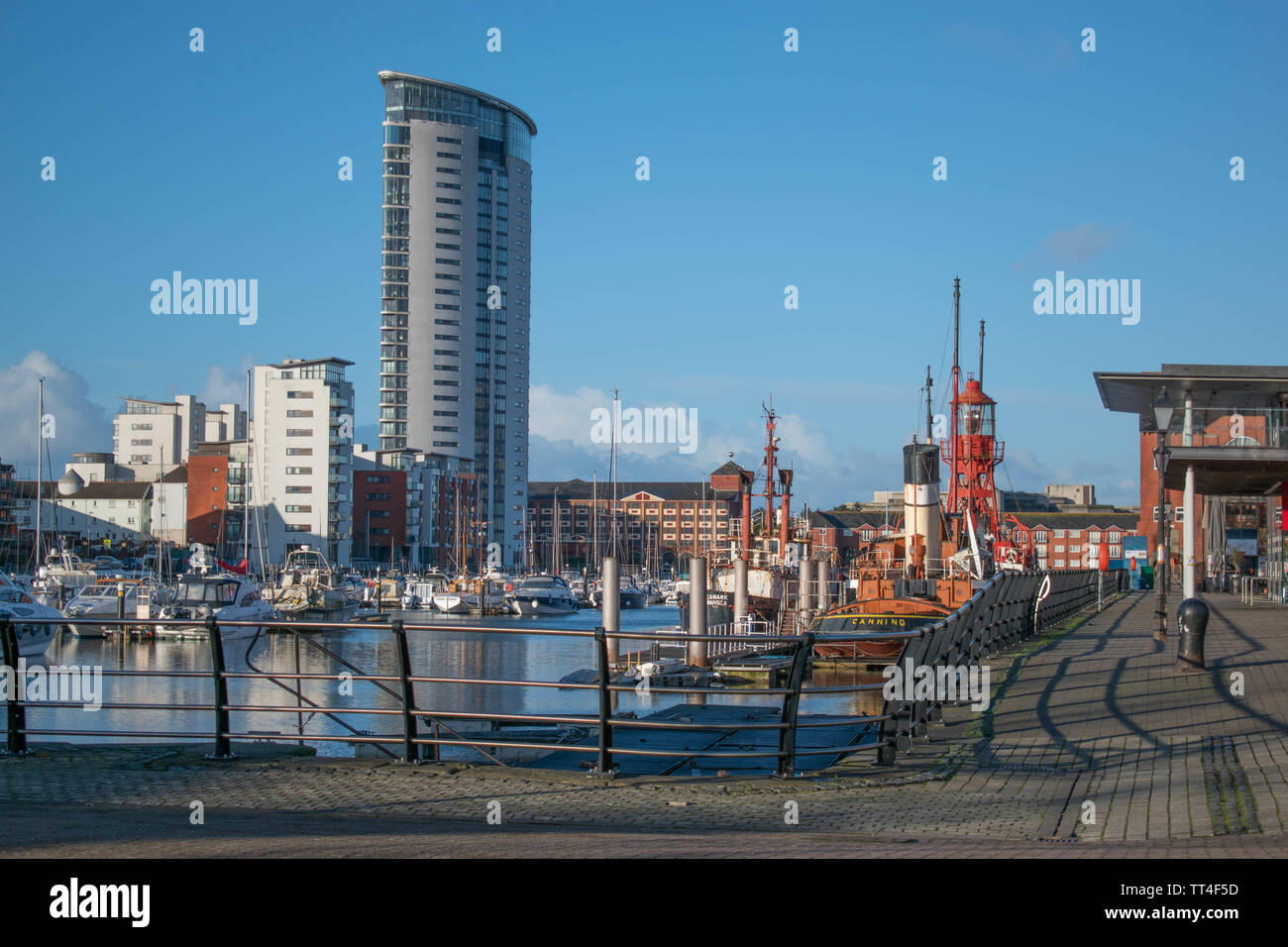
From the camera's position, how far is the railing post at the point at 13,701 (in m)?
10.9

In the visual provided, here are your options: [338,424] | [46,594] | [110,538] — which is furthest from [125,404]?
[46,594]

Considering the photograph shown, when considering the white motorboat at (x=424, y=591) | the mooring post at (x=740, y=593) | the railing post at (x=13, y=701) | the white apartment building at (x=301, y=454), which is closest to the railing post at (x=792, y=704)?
the railing post at (x=13, y=701)

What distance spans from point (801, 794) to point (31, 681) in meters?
38.2

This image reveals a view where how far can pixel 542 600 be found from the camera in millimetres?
103875

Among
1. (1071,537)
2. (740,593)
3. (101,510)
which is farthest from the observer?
(101,510)

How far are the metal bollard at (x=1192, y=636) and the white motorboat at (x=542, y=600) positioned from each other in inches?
3416

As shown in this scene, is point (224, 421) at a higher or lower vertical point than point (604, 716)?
higher

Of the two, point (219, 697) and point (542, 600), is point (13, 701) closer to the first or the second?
point (219, 697)

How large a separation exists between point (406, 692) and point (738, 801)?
3.01 metres

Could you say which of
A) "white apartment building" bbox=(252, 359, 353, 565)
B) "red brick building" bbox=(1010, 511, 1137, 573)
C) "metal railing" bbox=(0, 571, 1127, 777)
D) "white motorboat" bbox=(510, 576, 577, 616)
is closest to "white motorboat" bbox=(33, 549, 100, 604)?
"white motorboat" bbox=(510, 576, 577, 616)

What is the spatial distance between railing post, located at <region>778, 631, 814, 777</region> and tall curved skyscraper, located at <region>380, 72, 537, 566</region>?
547 feet

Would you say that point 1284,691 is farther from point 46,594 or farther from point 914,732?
point 46,594

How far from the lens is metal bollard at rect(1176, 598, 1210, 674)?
17.7m

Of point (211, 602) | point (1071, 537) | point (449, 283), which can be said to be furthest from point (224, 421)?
point (1071, 537)
